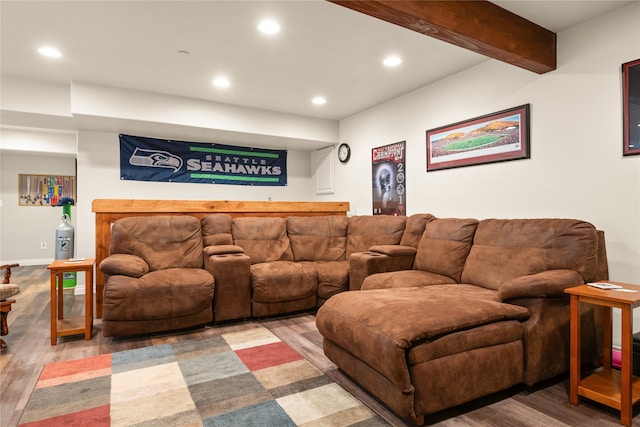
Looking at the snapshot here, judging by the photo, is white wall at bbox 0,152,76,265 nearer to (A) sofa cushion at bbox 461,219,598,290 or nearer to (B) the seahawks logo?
(B) the seahawks logo

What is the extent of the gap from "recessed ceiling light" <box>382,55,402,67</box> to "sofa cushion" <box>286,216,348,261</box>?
1.88m

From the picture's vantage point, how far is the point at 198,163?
5363 millimetres

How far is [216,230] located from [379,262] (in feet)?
5.87

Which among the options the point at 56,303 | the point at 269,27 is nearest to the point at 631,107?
the point at 269,27

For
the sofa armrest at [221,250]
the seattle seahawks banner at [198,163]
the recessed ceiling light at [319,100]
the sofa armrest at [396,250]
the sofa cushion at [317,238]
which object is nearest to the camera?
the sofa armrest at [396,250]

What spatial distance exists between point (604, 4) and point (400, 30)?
4.53 ft

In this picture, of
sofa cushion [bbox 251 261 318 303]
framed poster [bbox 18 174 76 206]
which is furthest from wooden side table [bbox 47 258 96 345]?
framed poster [bbox 18 174 76 206]

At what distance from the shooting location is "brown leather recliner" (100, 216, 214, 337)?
2941 mm

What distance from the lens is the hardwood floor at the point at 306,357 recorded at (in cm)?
180

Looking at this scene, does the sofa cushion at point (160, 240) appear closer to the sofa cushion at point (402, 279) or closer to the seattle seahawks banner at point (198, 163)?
the seattle seahawks banner at point (198, 163)

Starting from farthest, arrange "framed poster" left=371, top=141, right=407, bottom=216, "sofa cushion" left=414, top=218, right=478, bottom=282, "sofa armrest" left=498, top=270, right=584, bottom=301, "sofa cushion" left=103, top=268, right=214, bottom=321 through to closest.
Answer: "framed poster" left=371, top=141, right=407, bottom=216
"sofa cushion" left=414, top=218, right=478, bottom=282
"sofa cushion" left=103, top=268, right=214, bottom=321
"sofa armrest" left=498, top=270, right=584, bottom=301

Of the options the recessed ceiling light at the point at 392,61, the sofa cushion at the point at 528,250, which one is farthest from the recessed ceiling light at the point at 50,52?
the sofa cushion at the point at 528,250

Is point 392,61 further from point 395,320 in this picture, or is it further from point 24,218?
point 24,218

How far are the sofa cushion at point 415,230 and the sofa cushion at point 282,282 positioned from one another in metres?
1.01
